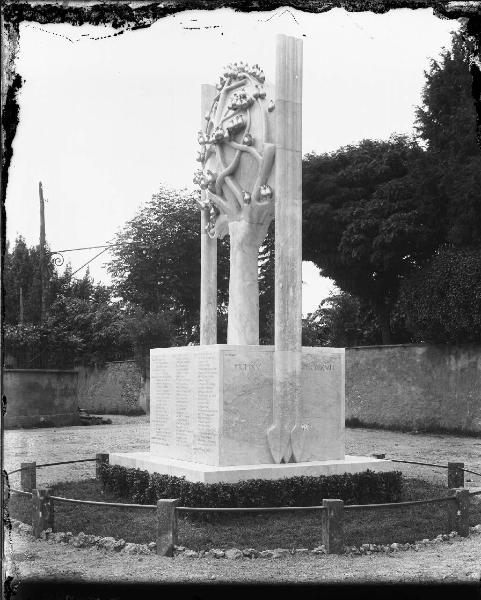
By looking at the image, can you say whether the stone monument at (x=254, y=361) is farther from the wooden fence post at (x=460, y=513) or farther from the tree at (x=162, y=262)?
the tree at (x=162, y=262)

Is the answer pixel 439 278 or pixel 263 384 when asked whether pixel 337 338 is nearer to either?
pixel 439 278

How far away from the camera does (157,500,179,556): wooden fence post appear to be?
8.38m

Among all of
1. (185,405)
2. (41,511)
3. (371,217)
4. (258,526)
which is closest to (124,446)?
(185,405)

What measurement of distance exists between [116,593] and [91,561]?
151 centimetres

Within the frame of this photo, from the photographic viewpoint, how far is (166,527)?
845 cm

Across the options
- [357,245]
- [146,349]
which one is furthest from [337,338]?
[146,349]

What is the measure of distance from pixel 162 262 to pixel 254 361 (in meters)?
31.3

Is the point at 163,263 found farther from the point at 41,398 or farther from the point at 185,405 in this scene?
the point at 185,405

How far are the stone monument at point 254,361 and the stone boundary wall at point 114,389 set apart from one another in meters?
22.9

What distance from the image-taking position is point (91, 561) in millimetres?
8281

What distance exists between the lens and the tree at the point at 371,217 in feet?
86.9

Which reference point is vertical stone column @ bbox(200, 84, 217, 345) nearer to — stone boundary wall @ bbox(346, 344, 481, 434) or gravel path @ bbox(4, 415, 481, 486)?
gravel path @ bbox(4, 415, 481, 486)

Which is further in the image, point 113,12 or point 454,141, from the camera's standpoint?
point 454,141

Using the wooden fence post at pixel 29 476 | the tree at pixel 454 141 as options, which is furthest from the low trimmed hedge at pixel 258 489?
the tree at pixel 454 141
